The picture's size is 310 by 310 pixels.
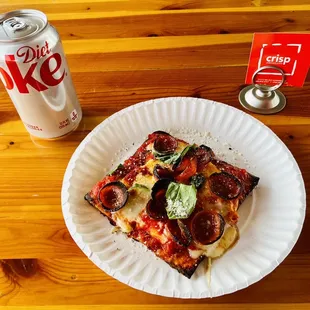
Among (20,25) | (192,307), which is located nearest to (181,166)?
(192,307)

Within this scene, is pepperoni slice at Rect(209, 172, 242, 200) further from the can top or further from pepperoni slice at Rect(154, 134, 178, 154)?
the can top

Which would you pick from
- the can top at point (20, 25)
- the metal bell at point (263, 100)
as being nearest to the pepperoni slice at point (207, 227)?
the metal bell at point (263, 100)

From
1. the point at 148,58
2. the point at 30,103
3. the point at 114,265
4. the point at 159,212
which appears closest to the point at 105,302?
the point at 114,265

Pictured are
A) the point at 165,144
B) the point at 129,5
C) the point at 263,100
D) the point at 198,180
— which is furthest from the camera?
the point at 129,5

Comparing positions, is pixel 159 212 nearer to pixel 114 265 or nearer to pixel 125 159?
pixel 114 265

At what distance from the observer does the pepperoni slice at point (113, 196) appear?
4.09ft

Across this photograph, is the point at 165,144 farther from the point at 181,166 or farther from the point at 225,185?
the point at 225,185

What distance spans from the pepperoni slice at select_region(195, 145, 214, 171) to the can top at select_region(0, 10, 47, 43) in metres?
0.67

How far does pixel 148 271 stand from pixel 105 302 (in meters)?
0.17

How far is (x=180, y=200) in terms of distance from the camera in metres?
1.18

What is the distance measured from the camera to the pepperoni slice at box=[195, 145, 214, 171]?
132cm

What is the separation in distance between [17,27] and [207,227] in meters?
0.88

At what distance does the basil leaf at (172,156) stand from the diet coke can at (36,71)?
43cm

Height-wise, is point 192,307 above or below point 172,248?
below
